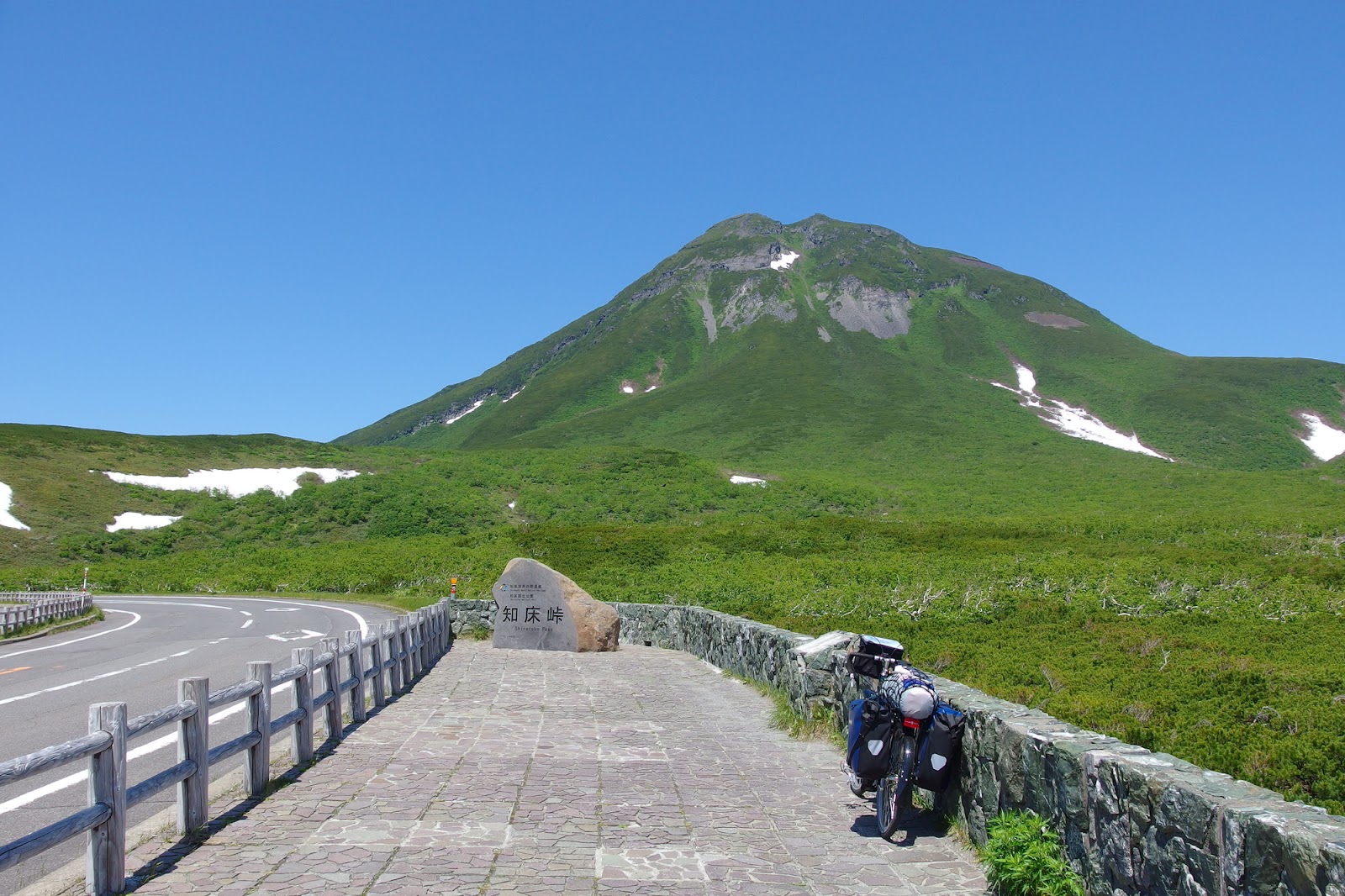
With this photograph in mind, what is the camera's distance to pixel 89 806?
530cm

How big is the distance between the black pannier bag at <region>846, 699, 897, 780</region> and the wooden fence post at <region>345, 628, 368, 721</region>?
648 centimetres

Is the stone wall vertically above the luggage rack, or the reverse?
the luggage rack

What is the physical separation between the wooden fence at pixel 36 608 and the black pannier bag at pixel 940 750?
25.0 meters

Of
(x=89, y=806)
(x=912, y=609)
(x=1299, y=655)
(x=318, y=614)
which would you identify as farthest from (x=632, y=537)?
(x=89, y=806)

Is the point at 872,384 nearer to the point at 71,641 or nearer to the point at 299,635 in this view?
the point at 299,635

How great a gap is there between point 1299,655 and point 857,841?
13.5 m

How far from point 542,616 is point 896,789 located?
1481 centimetres

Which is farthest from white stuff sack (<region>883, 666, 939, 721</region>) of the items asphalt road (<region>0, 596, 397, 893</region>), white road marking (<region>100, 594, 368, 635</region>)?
white road marking (<region>100, 594, 368, 635</region>)

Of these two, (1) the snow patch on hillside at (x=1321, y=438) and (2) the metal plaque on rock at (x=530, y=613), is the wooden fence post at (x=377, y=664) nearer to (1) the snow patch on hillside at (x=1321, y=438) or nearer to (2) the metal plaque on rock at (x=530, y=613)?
(2) the metal plaque on rock at (x=530, y=613)

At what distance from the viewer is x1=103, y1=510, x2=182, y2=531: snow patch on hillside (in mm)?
57438

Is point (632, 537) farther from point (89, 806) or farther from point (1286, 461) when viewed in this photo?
point (1286, 461)

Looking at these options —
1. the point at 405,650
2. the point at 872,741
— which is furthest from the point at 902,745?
the point at 405,650

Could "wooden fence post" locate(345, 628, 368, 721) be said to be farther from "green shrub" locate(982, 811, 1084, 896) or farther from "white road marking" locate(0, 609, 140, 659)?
"white road marking" locate(0, 609, 140, 659)

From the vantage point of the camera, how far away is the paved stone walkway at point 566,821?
582 cm
